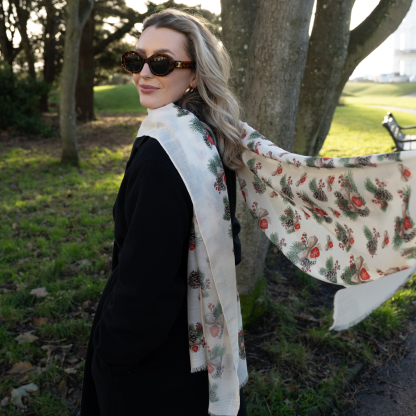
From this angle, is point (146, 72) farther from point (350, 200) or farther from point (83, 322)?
point (83, 322)

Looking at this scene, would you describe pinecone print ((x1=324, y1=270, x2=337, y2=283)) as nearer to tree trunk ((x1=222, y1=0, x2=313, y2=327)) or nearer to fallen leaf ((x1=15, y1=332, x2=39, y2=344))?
tree trunk ((x1=222, y1=0, x2=313, y2=327))

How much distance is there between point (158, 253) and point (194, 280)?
265 millimetres

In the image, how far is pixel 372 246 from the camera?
1.38 metres

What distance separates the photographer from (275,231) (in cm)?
181

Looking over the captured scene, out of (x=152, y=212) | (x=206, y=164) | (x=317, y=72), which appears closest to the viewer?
(x=152, y=212)

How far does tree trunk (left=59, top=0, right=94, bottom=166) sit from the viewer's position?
27.8 ft

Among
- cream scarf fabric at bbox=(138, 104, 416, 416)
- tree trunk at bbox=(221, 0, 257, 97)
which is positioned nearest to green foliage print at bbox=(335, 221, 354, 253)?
cream scarf fabric at bbox=(138, 104, 416, 416)

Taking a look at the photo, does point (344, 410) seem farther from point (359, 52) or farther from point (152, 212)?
point (359, 52)

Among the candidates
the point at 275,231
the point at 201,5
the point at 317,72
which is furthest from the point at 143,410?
the point at 201,5

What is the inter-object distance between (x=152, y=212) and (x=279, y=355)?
229cm

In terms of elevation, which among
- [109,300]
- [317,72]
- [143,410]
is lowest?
[143,410]

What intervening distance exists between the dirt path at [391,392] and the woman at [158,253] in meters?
1.70

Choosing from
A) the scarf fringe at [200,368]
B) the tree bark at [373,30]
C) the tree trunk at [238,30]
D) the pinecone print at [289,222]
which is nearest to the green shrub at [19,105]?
the tree bark at [373,30]

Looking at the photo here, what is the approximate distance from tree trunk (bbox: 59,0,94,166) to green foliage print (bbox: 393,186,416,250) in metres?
8.75
